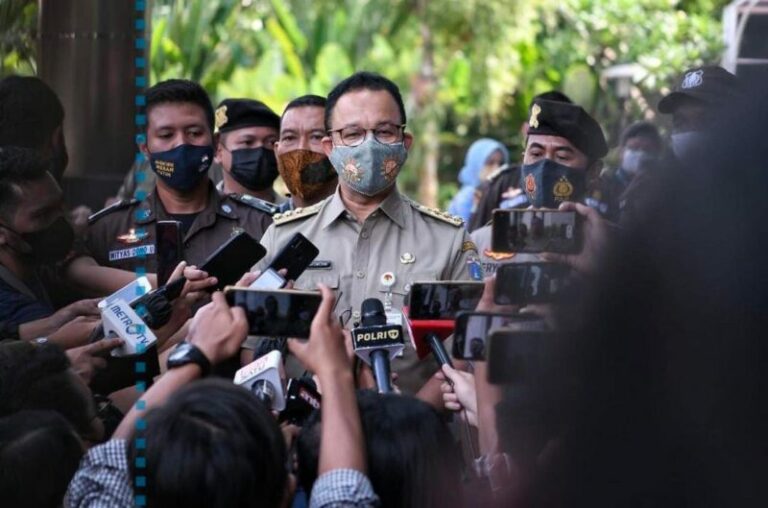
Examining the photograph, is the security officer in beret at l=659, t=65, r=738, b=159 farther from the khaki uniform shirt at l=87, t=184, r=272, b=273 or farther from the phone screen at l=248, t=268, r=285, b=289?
the khaki uniform shirt at l=87, t=184, r=272, b=273

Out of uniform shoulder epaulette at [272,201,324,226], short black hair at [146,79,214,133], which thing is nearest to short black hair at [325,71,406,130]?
uniform shoulder epaulette at [272,201,324,226]

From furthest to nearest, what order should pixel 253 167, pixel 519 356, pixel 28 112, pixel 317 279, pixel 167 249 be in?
pixel 253 167 < pixel 317 279 < pixel 167 249 < pixel 28 112 < pixel 519 356

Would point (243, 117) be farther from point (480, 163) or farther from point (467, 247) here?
point (480, 163)

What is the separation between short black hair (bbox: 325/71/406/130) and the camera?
4.19m

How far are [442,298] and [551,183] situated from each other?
147cm

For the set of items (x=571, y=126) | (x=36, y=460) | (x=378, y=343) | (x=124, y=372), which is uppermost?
(x=571, y=126)

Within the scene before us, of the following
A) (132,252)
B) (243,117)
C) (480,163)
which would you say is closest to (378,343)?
(132,252)

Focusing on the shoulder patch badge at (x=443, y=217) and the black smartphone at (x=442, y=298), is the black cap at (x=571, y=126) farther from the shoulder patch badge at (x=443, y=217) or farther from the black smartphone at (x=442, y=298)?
the black smartphone at (x=442, y=298)

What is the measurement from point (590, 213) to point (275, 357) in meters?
0.81

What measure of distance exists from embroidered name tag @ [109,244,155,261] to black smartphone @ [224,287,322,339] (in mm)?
1341

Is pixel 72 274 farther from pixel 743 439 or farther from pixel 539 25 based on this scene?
pixel 539 25

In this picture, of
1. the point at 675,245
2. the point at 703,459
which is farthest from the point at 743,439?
the point at 675,245

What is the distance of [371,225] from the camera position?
13.5 feet

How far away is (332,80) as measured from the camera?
792 inches
